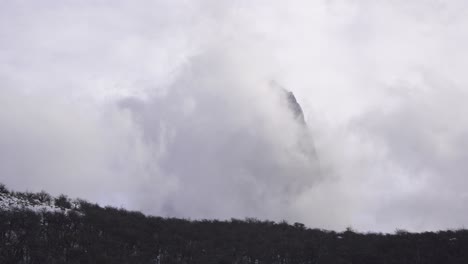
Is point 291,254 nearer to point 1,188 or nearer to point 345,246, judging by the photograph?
point 345,246

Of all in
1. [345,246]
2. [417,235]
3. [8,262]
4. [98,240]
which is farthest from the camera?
[417,235]

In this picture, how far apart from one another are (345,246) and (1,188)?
16.7 metres

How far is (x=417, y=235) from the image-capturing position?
80.5 ft

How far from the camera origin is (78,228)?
2052cm

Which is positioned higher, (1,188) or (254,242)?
(1,188)

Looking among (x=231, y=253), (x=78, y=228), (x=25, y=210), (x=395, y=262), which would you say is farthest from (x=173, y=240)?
(x=395, y=262)

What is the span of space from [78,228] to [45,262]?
4.28m

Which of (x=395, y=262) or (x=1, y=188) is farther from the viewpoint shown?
(x=1, y=188)

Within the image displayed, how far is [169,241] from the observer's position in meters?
21.8

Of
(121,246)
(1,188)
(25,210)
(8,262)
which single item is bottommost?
(8,262)

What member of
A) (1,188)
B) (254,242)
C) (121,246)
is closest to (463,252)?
(254,242)

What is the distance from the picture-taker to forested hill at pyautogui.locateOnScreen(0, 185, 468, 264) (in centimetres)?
1795

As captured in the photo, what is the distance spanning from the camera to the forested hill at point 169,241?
18.0 meters

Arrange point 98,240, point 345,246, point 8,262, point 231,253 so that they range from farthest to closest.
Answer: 1. point 345,246
2. point 231,253
3. point 98,240
4. point 8,262
